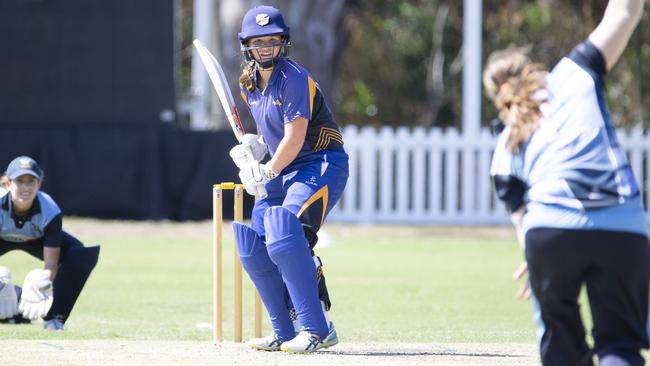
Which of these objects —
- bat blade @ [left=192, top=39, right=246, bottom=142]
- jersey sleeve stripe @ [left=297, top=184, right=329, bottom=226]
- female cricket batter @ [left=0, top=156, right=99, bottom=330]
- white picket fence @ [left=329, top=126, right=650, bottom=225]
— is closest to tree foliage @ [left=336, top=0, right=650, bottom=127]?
white picket fence @ [left=329, top=126, right=650, bottom=225]

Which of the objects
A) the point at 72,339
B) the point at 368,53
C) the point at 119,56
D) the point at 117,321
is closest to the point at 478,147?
the point at 119,56

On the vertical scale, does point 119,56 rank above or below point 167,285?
above

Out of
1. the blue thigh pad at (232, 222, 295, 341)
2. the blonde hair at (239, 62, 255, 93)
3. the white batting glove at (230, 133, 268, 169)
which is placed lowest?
the blue thigh pad at (232, 222, 295, 341)

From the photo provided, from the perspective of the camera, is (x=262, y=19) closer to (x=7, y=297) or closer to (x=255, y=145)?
(x=255, y=145)

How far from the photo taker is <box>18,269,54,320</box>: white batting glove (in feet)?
27.2

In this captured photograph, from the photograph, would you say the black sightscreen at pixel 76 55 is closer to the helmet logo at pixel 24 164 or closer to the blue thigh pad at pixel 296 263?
the helmet logo at pixel 24 164

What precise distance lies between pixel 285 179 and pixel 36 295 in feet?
8.31

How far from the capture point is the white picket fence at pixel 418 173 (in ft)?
57.3

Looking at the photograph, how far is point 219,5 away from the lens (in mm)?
19844

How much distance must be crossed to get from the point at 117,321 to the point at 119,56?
8.00m

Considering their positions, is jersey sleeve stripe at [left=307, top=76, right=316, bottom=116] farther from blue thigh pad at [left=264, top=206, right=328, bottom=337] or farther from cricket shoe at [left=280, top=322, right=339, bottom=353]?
cricket shoe at [left=280, top=322, right=339, bottom=353]

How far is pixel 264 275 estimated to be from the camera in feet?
21.8

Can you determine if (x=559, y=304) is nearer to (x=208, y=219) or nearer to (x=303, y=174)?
(x=303, y=174)

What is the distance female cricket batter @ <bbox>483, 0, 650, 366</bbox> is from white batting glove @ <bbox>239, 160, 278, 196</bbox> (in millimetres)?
1953
